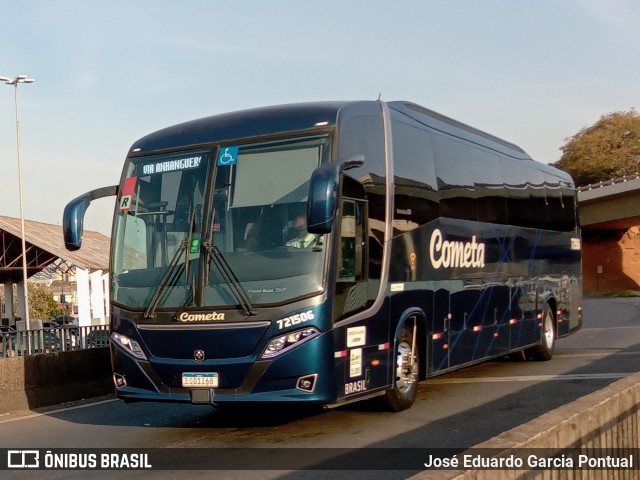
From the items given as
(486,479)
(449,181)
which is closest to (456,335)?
(449,181)

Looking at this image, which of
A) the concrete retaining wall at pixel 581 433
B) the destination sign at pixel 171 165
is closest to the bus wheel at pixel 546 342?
the destination sign at pixel 171 165

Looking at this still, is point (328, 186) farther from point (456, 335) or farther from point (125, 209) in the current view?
point (456, 335)

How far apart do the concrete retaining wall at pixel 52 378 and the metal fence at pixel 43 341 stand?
0.30 metres

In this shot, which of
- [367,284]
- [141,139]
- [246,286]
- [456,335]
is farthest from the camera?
[456,335]

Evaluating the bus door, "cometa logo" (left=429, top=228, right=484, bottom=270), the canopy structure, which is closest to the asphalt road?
the bus door

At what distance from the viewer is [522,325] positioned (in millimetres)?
16297

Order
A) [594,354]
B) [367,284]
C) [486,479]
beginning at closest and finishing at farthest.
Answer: [486,479], [367,284], [594,354]

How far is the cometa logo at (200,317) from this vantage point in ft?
31.8

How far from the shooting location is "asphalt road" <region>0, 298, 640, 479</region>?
9047mm

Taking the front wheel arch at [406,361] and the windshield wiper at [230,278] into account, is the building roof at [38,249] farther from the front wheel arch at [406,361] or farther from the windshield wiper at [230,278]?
the windshield wiper at [230,278]

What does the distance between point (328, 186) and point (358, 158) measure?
47.2 inches

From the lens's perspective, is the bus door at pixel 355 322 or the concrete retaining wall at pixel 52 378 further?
the concrete retaining wall at pixel 52 378

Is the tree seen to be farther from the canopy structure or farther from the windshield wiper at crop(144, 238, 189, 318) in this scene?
the windshield wiper at crop(144, 238, 189, 318)

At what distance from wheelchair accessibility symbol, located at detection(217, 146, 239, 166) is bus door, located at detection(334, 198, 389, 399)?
1323 millimetres
